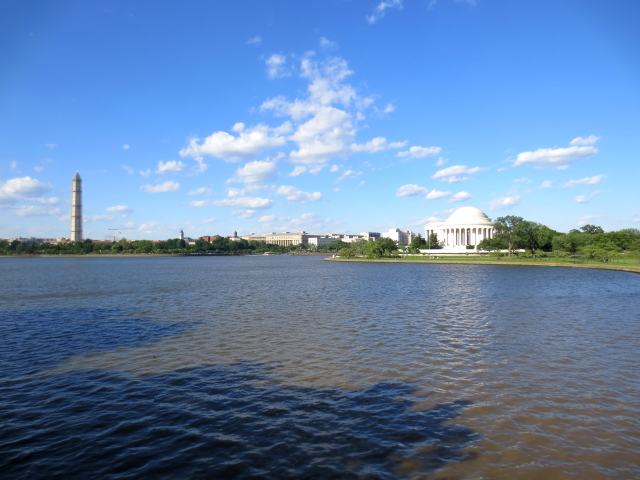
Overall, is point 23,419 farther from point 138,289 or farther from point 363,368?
point 138,289

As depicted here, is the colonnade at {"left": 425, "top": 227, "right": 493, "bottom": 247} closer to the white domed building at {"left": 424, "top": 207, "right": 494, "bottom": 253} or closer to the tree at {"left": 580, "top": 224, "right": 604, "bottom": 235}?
the white domed building at {"left": 424, "top": 207, "right": 494, "bottom": 253}

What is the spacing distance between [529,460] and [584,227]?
144 meters

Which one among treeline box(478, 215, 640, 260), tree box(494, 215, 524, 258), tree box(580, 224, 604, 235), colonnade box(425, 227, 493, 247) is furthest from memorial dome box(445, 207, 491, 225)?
tree box(494, 215, 524, 258)

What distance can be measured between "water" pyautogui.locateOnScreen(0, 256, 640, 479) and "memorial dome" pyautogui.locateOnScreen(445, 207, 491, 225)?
136548 mm

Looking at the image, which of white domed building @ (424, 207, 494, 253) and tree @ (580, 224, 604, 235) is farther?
white domed building @ (424, 207, 494, 253)

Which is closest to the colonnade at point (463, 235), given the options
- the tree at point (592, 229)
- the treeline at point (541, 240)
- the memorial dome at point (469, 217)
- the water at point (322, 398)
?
the memorial dome at point (469, 217)

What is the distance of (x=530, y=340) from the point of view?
674 inches

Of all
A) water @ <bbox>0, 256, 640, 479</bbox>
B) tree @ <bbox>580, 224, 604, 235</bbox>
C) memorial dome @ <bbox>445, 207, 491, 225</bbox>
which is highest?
memorial dome @ <bbox>445, 207, 491, 225</bbox>

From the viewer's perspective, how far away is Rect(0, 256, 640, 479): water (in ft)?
25.3

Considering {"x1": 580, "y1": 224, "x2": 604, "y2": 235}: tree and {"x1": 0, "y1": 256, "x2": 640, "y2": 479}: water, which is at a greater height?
{"x1": 580, "y1": 224, "x2": 604, "y2": 235}: tree

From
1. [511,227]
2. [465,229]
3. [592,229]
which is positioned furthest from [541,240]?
[465,229]

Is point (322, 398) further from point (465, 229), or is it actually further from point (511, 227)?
point (465, 229)

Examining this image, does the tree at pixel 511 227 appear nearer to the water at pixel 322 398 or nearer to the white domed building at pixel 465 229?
the white domed building at pixel 465 229

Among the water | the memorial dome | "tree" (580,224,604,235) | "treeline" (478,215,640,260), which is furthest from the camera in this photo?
the memorial dome
